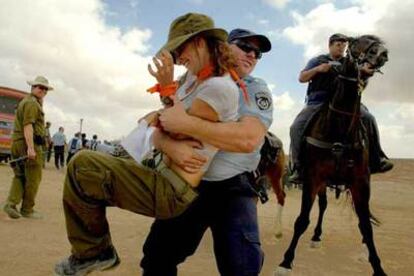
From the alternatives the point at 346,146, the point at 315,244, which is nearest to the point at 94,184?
the point at 346,146

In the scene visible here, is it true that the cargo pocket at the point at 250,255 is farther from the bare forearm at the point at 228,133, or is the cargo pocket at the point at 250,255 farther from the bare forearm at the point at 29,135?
the bare forearm at the point at 29,135

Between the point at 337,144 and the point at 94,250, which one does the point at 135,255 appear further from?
the point at 94,250

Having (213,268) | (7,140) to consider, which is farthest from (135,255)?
(7,140)

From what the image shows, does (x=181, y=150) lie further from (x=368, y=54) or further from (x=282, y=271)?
(x=368, y=54)

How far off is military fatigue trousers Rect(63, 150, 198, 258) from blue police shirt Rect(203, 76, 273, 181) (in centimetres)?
31

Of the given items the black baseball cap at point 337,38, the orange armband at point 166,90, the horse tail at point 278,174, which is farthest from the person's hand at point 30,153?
the orange armband at point 166,90

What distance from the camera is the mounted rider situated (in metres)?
6.81

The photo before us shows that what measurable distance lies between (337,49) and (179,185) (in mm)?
5054

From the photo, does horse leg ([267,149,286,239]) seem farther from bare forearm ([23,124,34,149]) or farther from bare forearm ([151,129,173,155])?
bare forearm ([151,129,173,155])

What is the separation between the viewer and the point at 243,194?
2.84 m

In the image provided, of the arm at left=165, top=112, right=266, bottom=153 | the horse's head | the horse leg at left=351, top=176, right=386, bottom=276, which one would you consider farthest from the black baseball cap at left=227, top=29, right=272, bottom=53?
the horse leg at left=351, top=176, right=386, bottom=276

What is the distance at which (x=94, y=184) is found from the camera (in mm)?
2461

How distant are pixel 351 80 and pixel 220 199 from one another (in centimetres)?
393

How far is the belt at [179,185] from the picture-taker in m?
2.49
